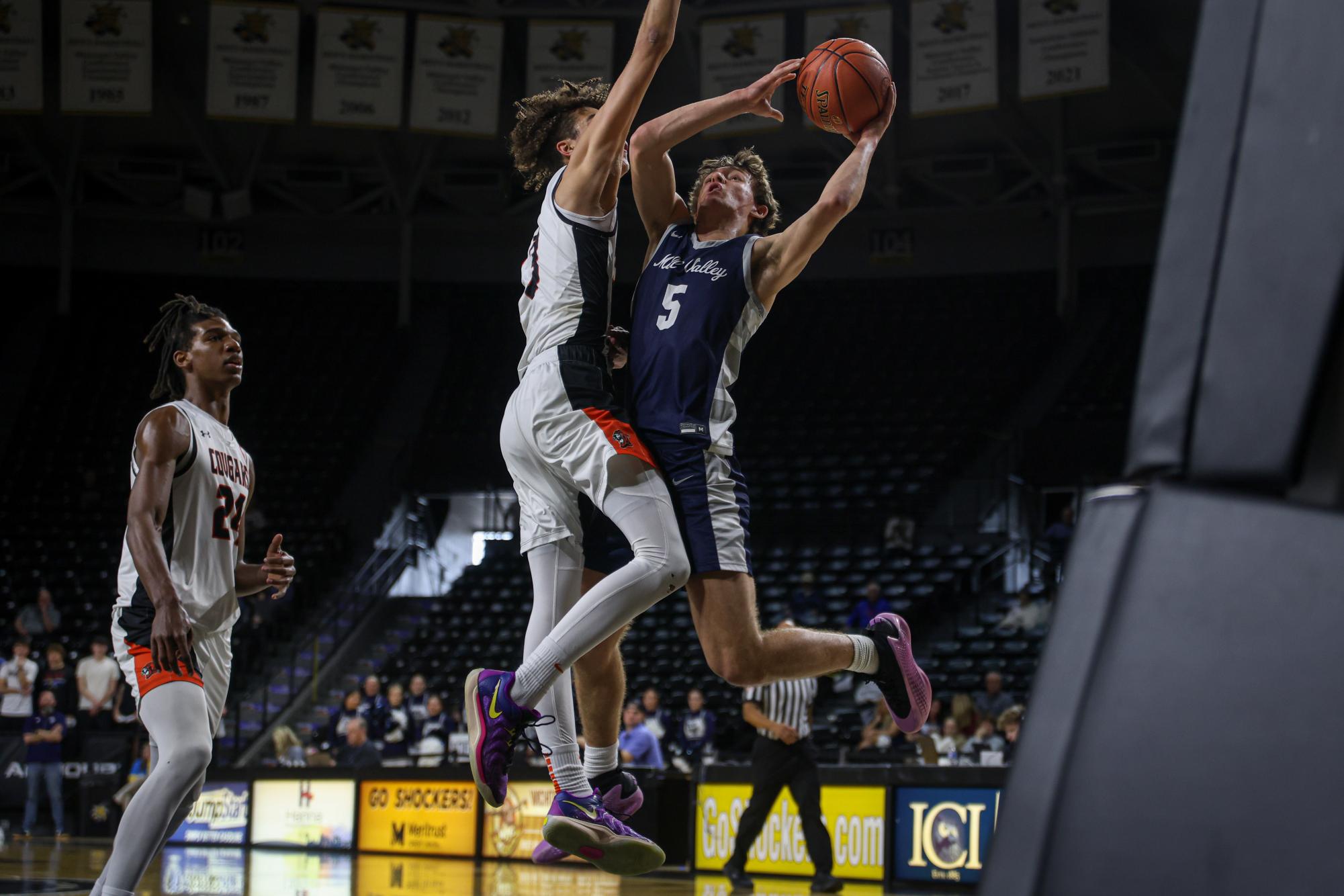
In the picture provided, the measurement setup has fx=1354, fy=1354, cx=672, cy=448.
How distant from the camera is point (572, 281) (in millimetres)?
4047

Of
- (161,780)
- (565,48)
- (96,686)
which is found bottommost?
(96,686)

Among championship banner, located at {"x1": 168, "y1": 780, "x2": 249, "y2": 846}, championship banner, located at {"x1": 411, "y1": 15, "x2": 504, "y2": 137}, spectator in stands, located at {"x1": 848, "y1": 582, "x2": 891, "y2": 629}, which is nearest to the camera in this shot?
championship banner, located at {"x1": 168, "y1": 780, "x2": 249, "y2": 846}

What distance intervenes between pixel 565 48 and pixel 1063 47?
5852 mm

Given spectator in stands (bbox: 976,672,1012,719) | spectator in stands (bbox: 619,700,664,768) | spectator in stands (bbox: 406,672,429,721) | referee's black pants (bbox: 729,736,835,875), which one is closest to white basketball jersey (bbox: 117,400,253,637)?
referee's black pants (bbox: 729,736,835,875)

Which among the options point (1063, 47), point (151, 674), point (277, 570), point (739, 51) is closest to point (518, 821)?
point (277, 570)

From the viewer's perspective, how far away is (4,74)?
52.2 ft

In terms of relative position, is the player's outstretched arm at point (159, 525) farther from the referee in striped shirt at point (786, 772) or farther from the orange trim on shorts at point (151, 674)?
the referee in striped shirt at point (786, 772)

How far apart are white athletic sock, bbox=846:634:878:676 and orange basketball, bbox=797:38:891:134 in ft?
5.31

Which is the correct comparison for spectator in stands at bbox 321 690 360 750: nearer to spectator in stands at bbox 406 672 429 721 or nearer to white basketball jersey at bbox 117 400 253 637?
spectator in stands at bbox 406 672 429 721

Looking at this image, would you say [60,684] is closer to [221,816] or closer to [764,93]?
[221,816]

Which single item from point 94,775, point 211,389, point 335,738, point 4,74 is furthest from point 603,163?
point 4,74

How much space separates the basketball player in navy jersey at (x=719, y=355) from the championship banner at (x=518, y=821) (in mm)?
6970

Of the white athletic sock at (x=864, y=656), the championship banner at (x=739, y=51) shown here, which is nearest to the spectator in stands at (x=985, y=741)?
the white athletic sock at (x=864, y=656)

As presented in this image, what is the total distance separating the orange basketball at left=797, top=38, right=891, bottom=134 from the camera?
4.25m
